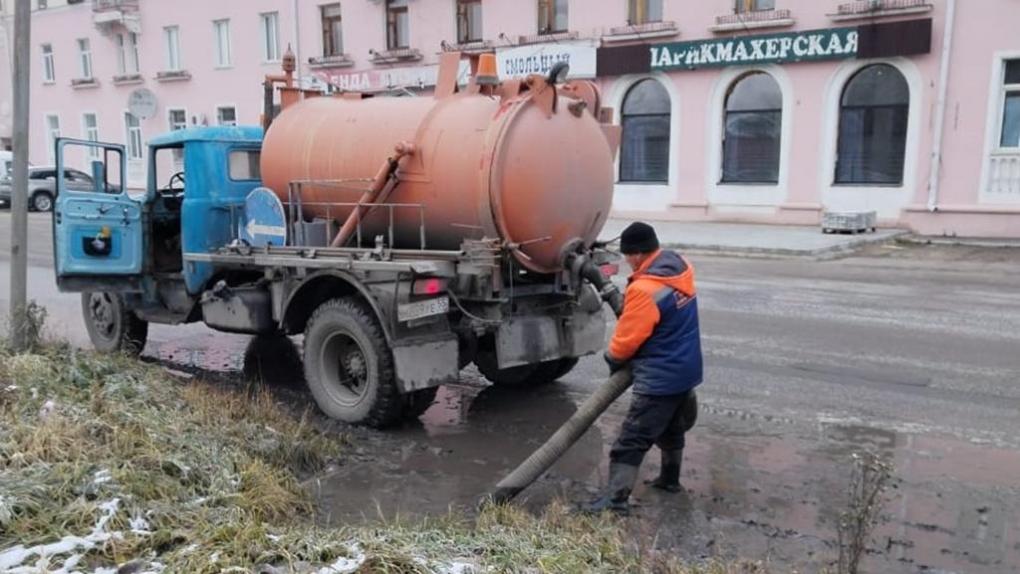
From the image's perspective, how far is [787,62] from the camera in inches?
768

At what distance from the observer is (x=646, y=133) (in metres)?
22.4

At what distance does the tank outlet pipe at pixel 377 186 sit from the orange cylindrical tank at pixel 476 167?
0.06 m

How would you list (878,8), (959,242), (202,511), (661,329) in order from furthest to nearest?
1. (878,8)
2. (959,242)
3. (661,329)
4. (202,511)

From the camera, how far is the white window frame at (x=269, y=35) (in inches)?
1168

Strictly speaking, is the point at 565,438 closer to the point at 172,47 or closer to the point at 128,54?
the point at 172,47

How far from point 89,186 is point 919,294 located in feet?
32.5

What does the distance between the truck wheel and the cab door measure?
64 centimetres

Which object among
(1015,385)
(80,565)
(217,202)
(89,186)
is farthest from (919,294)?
(80,565)

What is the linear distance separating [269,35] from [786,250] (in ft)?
69.4

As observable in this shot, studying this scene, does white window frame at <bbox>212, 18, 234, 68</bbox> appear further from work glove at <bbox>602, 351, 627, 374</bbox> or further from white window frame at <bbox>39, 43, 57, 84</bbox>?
work glove at <bbox>602, 351, 627, 374</bbox>

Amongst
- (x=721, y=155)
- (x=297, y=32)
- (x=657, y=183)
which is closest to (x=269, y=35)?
(x=297, y=32)

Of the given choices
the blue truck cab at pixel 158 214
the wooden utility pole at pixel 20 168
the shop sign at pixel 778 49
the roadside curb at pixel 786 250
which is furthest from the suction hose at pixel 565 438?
the shop sign at pixel 778 49

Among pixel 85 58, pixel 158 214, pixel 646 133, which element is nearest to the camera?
pixel 158 214

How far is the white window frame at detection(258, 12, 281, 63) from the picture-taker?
29672mm
